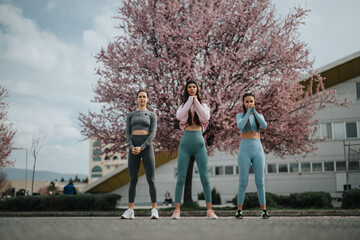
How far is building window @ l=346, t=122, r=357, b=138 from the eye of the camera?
29469mm

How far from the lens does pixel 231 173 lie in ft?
108

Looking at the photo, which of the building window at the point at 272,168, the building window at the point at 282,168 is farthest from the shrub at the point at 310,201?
the building window at the point at 272,168

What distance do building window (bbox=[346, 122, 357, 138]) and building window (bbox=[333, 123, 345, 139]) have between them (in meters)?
0.36

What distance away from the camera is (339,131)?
2988 centimetres

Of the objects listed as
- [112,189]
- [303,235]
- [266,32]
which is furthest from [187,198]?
[112,189]

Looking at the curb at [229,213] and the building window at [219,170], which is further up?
the building window at [219,170]

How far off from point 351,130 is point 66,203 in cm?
2254

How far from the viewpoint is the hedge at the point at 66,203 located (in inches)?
621

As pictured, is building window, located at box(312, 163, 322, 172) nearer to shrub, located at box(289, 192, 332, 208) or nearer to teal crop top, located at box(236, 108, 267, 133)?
shrub, located at box(289, 192, 332, 208)

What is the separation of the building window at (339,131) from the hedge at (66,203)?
20218mm

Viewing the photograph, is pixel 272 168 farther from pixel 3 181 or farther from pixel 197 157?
pixel 3 181

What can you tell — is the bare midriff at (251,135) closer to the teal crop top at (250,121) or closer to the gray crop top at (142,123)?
the teal crop top at (250,121)

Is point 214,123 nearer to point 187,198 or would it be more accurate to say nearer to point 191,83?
point 187,198

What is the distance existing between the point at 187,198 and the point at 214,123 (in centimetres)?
329
